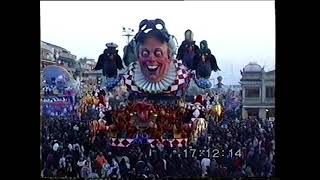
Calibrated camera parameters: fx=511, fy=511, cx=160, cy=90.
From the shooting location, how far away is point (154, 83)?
3.71m

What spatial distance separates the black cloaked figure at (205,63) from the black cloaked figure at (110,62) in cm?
A: 55

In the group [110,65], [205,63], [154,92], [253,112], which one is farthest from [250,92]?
[110,65]

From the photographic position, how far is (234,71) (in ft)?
12.0

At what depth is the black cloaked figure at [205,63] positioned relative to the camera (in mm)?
3625

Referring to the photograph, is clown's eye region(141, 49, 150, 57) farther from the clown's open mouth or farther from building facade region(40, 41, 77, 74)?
building facade region(40, 41, 77, 74)

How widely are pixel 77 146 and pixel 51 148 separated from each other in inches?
8.1

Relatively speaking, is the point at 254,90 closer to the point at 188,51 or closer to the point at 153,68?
the point at 188,51

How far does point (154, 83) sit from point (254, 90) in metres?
0.72

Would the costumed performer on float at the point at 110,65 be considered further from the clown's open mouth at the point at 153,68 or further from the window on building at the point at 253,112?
the window on building at the point at 253,112

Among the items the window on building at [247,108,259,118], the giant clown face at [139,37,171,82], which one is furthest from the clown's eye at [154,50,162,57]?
the window on building at [247,108,259,118]

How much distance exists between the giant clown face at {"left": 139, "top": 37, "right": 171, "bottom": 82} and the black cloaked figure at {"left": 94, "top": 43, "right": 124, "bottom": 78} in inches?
6.7

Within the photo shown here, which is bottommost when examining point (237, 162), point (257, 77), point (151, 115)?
point (237, 162)
